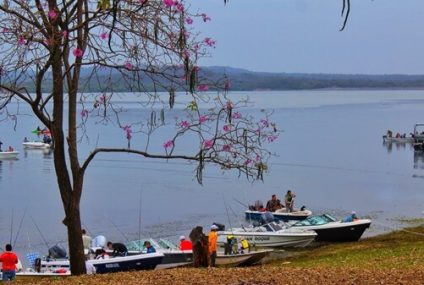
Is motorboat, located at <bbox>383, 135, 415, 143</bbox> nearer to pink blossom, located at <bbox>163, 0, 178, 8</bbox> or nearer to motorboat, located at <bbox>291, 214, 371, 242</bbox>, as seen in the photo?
motorboat, located at <bbox>291, 214, 371, 242</bbox>

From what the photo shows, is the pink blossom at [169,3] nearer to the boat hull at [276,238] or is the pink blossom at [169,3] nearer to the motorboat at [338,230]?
the boat hull at [276,238]

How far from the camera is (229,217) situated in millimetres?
38062

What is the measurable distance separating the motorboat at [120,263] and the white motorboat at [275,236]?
5.41 metres

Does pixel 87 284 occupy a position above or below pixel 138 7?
below

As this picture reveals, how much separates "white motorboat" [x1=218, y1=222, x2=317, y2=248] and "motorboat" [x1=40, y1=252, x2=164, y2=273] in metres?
5.41

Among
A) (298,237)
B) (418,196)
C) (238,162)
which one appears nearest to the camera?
(238,162)

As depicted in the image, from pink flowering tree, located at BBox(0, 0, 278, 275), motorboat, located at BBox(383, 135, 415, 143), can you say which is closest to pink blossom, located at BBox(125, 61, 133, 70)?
pink flowering tree, located at BBox(0, 0, 278, 275)

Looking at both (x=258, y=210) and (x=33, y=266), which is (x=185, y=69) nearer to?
(x=33, y=266)

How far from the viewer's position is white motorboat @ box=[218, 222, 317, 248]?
2588 cm

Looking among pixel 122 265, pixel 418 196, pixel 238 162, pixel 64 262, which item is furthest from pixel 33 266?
pixel 418 196

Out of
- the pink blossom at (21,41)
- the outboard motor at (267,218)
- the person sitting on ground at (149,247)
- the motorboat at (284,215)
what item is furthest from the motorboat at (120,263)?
the motorboat at (284,215)

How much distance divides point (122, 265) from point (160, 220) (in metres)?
17.8

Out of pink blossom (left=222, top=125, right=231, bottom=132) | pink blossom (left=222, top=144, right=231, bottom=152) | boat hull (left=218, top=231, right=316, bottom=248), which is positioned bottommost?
boat hull (left=218, top=231, right=316, bottom=248)

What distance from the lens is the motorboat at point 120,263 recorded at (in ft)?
63.8
